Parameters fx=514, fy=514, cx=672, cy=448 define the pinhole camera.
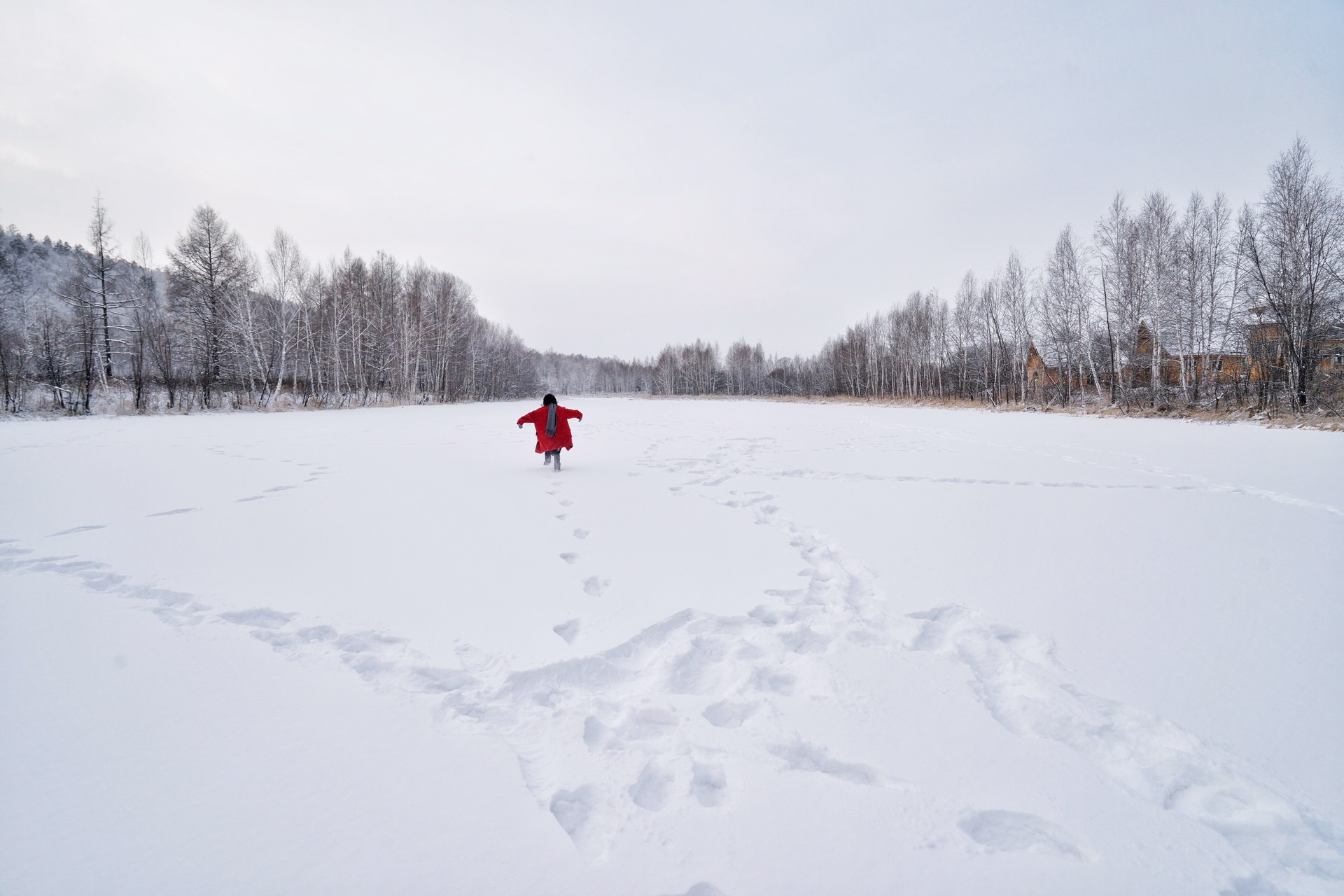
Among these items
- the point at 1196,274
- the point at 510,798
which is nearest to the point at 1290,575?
the point at 510,798

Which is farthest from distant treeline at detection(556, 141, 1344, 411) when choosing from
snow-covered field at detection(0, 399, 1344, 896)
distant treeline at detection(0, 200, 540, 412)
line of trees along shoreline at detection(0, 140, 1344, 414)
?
distant treeline at detection(0, 200, 540, 412)

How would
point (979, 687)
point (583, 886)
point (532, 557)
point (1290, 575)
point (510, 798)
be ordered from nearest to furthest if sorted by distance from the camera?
point (583, 886), point (510, 798), point (979, 687), point (1290, 575), point (532, 557)

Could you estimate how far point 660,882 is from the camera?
122cm

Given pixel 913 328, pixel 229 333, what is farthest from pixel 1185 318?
pixel 229 333

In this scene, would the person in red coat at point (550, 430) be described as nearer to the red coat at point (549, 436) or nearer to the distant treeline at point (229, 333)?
the red coat at point (549, 436)

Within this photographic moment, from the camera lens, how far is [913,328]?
142ft

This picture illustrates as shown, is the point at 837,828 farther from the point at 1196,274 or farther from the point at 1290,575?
the point at 1196,274

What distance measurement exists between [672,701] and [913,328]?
4726cm

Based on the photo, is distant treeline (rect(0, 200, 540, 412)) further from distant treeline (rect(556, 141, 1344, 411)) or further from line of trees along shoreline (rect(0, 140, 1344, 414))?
distant treeline (rect(556, 141, 1344, 411))

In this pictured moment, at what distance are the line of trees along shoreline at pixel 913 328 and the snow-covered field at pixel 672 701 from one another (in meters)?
18.4

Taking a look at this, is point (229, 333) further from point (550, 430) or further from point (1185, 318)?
point (1185, 318)

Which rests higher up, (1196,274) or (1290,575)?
(1196,274)

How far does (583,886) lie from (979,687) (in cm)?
163

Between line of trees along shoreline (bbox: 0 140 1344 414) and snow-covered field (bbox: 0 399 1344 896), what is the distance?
18417mm
